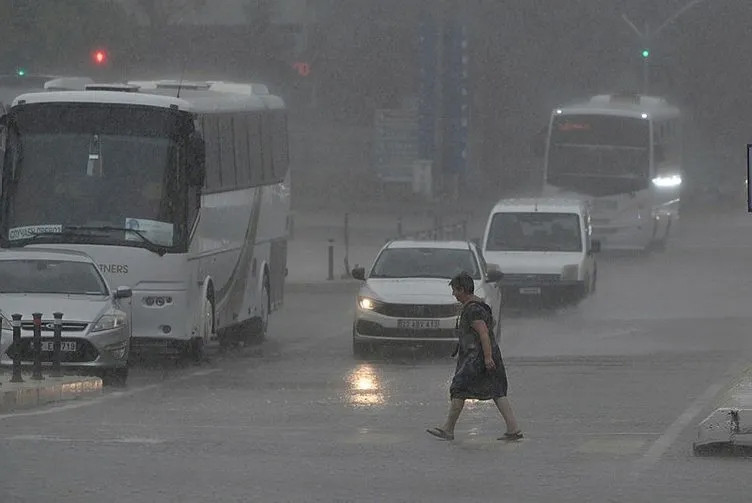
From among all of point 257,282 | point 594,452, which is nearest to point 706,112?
point 257,282

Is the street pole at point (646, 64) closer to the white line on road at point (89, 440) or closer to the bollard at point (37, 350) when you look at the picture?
the bollard at point (37, 350)

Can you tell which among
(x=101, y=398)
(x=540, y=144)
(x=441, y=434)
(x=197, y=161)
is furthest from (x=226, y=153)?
(x=540, y=144)

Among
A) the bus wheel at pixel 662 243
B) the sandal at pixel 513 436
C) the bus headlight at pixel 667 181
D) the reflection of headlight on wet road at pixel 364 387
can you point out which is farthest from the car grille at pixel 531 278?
the sandal at pixel 513 436

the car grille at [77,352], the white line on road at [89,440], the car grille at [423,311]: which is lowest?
the car grille at [423,311]

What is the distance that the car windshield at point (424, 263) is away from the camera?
2675 centimetres

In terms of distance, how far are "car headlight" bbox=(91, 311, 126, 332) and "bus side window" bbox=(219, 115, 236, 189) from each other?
174 inches

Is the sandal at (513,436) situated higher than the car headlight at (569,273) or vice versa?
the sandal at (513,436)

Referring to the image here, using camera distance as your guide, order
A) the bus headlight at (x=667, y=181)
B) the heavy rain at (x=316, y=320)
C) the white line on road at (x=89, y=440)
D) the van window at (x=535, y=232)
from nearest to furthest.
Result: the heavy rain at (x=316, y=320) → the white line on road at (x=89, y=440) → the van window at (x=535, y=232) → the bus headlight at (x=667, y=181)

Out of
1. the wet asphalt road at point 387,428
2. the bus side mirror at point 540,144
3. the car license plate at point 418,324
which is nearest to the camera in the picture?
the wet asphalt road at point 387,428

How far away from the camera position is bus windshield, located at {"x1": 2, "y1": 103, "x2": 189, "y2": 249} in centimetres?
2362

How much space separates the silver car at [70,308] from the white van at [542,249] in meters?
12.4

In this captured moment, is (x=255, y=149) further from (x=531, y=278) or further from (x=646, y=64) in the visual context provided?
(x=646, y=64)

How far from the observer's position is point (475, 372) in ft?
50.4

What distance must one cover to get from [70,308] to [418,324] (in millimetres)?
5433
